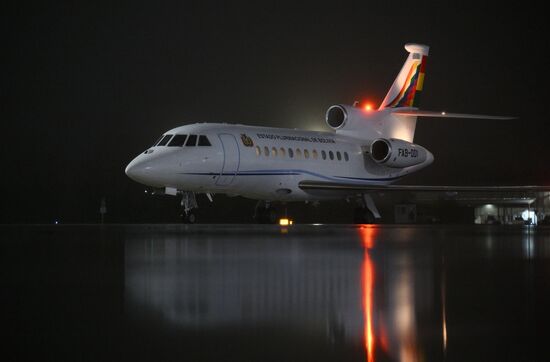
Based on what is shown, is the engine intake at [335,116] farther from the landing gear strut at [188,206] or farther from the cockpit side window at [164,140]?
the landing gear strut at [188,206]

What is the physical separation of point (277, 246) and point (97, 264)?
350 cm

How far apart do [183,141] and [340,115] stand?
26.8 feet

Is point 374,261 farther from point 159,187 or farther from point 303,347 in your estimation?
point 159,187

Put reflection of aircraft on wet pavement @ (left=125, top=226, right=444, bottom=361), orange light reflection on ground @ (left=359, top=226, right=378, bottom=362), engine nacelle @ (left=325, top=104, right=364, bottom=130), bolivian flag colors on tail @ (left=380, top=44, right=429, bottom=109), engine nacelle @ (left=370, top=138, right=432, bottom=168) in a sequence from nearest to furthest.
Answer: orange light reflection on ground @ (left=359, top=226, right=378, bottom=362) < reflection of aircraft on wet pavement @ (left=125, top=226, right=444, bottom=361) < engine nacelle @ (left=370, top=138, right=432, bottom=168) < engine nacelle @ (left=325, top=104, right=364, bottom=130) < bolivian flag colors on tail @ (left=380, top=44, right=429, bottom=109)

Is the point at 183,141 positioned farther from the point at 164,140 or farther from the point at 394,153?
the point at 394,153

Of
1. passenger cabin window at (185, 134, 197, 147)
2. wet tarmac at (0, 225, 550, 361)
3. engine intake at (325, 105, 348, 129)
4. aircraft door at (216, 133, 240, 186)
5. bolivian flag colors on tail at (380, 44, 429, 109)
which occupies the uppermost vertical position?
bolivian flag colors on tail at (380, 44, 429, 109)

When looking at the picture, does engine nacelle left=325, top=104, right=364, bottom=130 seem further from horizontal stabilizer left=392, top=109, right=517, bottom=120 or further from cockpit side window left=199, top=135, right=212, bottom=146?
cockpit side window left=199, top=135, right=212, bottom=146

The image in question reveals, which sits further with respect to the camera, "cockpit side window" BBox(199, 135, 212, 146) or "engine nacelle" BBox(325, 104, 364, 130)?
"engine nacelle" BBox(325, 104, 364, 130)

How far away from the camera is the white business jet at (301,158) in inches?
892

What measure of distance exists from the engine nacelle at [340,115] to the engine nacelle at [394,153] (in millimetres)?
1327

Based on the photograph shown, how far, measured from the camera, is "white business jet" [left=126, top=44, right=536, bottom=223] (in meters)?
22.7

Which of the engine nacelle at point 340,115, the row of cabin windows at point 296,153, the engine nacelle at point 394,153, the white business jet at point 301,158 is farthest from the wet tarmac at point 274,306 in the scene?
the engine nacelle at point 340,115

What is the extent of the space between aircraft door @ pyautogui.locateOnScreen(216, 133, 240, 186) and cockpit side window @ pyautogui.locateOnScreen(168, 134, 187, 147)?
1.10 m

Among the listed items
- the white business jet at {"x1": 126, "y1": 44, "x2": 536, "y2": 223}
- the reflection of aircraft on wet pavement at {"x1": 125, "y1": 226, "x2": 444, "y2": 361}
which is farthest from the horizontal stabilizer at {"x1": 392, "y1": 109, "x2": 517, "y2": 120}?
the reflection of aircraft on wet pavement at {"x1": 125, "y1": 226, "x2": 444, "y2": 361}
